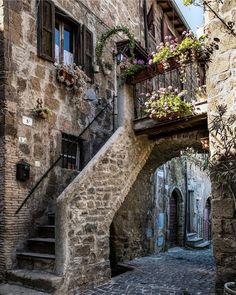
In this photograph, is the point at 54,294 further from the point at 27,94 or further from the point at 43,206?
the point at 27,94

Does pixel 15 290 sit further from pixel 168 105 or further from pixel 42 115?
pixel 168 105

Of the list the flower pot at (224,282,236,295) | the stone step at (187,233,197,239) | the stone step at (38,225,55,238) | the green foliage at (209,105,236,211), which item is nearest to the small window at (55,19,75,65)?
the stone step at (38,225,55,238)

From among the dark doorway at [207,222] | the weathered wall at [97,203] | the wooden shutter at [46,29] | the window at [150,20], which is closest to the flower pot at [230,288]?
the weathered wall at [97,203]

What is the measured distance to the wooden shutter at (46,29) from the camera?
7570mm

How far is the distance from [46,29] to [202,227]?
13.7m

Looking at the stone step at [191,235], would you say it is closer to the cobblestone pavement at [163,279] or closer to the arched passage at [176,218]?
the arched passage at [176,218]

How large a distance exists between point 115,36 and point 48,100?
13.4ft

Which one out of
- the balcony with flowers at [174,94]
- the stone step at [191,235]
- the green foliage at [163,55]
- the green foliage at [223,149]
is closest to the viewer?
the green foliage at [223,149]

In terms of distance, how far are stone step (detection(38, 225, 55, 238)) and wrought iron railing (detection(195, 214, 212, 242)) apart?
1149 cm

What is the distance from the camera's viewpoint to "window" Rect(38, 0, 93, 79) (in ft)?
25.2

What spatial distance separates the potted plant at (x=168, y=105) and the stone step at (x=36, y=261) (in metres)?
3.41

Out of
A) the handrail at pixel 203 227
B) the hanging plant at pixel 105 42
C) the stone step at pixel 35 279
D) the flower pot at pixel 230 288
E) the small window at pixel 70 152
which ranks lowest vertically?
the handrail at pixel 203 227

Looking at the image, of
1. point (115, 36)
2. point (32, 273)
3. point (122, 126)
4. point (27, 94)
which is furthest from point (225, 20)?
point (115, 36)

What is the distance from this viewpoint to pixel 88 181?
666cm
